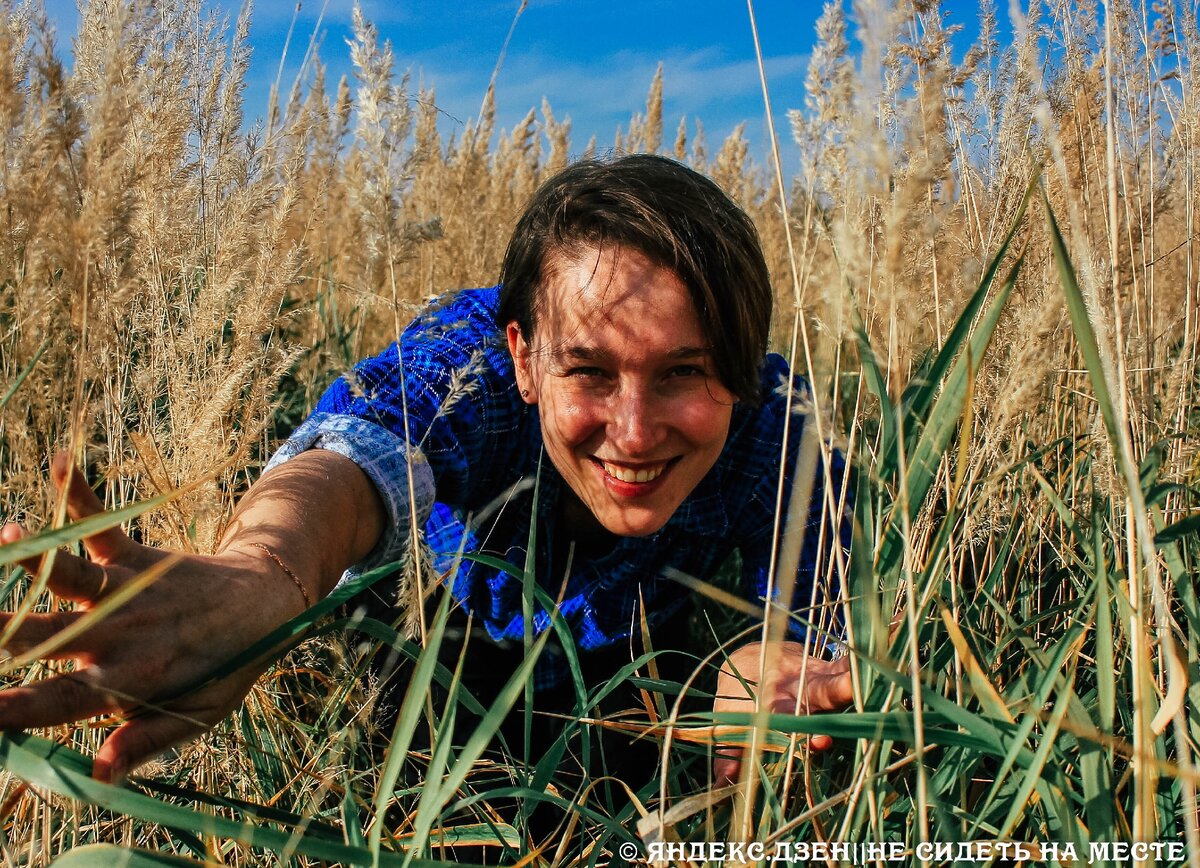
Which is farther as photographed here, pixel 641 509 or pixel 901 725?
pixel 641 509

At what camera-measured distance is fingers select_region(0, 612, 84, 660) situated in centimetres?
86

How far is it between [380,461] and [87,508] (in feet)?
1.76

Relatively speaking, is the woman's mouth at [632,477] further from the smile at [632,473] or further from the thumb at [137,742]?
the thumb at [137,742]

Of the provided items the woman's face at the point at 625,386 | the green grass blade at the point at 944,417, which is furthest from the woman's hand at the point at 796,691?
the woman's face at the point at 625,386

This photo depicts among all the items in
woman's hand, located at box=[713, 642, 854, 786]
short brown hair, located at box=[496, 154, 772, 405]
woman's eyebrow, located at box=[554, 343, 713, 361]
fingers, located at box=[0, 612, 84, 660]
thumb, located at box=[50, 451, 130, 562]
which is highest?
short brown hair, located at box=[496, 154, 772, 405]

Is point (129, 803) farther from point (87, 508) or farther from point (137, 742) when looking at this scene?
point (87, 508)

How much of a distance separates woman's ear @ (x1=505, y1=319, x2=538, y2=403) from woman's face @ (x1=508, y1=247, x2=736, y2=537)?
22mm

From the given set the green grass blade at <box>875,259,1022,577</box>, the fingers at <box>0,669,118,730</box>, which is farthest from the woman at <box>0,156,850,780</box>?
the green grass blade at <box>875,259,1022,577</box>

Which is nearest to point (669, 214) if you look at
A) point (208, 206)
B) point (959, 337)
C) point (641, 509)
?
point (641, 509)

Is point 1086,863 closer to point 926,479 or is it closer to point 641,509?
point 926,479

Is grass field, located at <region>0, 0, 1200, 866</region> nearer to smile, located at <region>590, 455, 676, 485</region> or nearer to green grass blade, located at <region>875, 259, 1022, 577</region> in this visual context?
green grass blade, located at <region>875, 259, 1022, 577</region>

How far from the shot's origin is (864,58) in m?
0.79

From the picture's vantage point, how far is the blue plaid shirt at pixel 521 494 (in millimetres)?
1693

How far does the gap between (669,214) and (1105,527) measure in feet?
3.11
